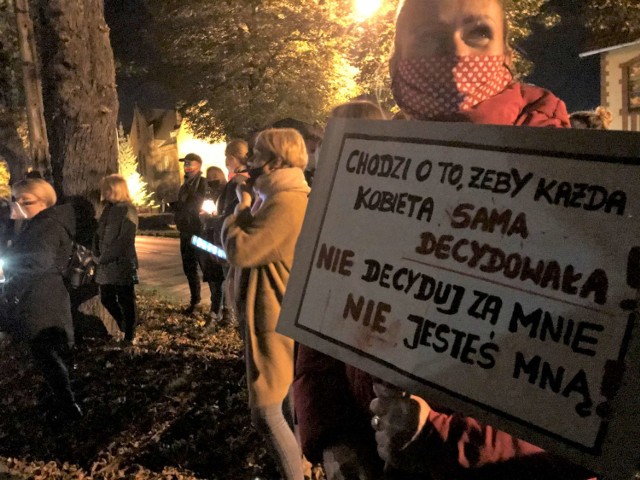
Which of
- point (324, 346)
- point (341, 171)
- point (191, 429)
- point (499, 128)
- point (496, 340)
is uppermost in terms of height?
point (499, 128)

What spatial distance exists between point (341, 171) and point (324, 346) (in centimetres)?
47

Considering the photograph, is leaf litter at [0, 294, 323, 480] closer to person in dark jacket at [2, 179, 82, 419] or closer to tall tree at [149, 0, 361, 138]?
person in dark jacket at [2, 179, 82, 419]

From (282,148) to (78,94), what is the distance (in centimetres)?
418

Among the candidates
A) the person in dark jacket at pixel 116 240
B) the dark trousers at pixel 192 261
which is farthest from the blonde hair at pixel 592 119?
the dark trousers at pixel 192 261

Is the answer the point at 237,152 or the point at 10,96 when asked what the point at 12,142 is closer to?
the point at 10,96

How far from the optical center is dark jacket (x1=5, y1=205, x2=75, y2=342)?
427 cm

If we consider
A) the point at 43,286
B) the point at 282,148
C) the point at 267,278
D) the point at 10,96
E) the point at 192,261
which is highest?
the point at 10,96

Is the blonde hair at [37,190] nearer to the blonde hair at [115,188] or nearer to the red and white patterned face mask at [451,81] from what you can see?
the blonde hair at [115,188]

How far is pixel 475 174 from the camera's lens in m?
1.19

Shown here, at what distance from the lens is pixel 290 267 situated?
9.51 ft

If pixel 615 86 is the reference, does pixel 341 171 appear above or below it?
below

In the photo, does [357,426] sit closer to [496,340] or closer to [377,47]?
[496,340]

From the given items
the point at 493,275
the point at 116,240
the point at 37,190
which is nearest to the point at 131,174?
the point at 116,240

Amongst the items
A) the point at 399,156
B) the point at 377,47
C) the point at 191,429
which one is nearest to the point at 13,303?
the point at 191,429
